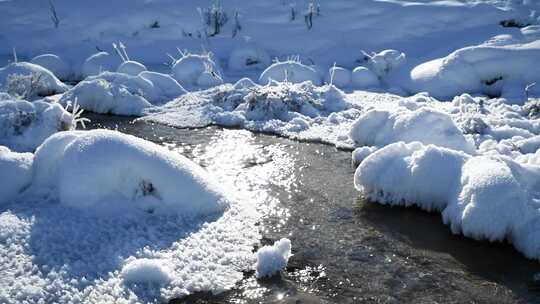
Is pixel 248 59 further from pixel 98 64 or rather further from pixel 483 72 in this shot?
pixel 483 72

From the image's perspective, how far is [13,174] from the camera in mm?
5035

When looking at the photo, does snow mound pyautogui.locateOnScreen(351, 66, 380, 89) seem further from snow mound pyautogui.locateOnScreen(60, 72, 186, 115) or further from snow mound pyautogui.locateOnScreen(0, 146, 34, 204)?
snow mound pyautogui.locateOnScreen(0, 146, 34, 204)

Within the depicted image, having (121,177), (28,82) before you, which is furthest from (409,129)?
(28,82)

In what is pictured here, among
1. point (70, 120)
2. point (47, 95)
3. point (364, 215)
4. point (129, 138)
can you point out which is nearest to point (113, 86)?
point (47, 95)

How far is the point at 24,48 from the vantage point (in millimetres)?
13258

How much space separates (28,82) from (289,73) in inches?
184

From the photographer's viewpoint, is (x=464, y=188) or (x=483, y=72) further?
(x=483, y=72)

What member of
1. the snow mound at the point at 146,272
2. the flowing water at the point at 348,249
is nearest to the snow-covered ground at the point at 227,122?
the snow mound at the point at 146,272

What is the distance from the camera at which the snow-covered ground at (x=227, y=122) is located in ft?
14.0

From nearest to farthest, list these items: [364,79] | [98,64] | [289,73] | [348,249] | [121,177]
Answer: [348,249], [121,177], [289,73], [364,79], [98,64]

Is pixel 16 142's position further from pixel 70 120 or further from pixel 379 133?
pixel 379 133

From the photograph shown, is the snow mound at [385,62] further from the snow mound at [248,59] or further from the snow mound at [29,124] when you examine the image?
the snow mound at [29,124]

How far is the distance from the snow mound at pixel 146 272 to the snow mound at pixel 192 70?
21.7 feet

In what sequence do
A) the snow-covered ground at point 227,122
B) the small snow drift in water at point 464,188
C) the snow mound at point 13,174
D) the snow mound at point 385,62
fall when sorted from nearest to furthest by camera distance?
the snow-covered ground at point 227,122 → the small snow drift in water at point 464,188 → the snow mound at point 13,174 → the snow mound at point 385,62
